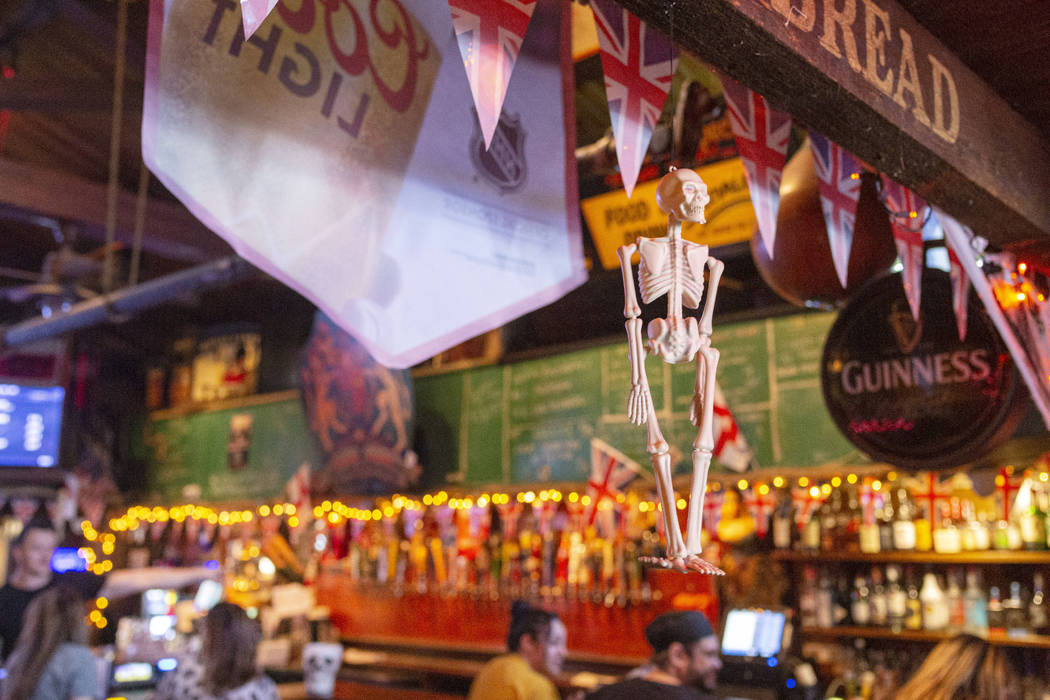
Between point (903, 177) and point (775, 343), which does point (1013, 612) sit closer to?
point (775, 343)

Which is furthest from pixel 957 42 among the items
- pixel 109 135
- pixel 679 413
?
pixel 109 135

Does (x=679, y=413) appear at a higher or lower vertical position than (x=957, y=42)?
lower

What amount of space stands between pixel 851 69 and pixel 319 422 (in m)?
6.12

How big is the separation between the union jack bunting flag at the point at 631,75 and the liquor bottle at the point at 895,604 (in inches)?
157

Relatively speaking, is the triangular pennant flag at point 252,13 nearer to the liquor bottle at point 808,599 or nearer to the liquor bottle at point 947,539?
the liquor bottle at point 947,539

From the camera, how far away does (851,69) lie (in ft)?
6.11

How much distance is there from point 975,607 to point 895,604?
15.9 inches

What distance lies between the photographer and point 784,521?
18.1 ft

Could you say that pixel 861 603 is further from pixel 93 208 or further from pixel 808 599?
pixel 93 208

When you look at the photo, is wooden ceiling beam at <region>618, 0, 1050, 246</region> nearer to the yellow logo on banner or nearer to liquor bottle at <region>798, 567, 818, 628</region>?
the yellow logo on banner

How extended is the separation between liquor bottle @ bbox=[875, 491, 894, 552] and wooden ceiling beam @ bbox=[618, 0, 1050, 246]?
290cm

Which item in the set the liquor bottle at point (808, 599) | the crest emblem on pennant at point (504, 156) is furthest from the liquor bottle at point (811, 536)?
the crest emblem on pennant at point (504, 156)

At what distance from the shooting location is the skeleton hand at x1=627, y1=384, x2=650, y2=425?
1.26 m

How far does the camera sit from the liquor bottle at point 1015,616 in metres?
4.64
